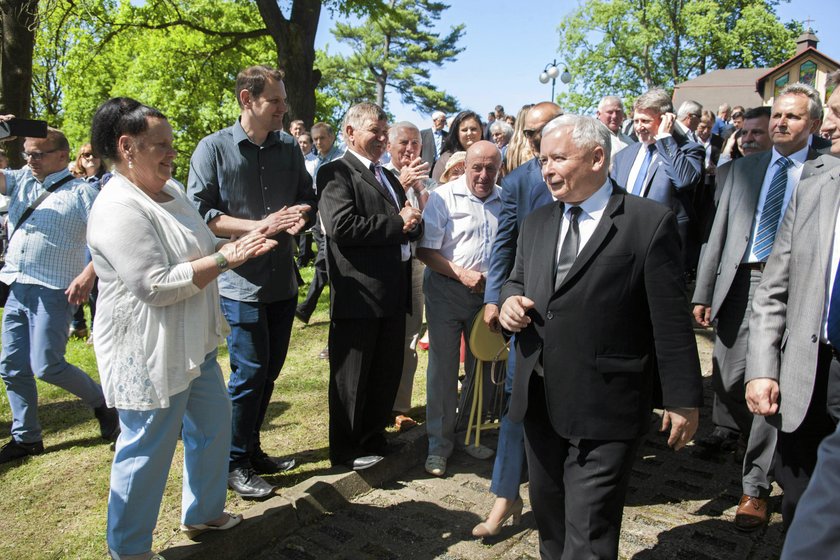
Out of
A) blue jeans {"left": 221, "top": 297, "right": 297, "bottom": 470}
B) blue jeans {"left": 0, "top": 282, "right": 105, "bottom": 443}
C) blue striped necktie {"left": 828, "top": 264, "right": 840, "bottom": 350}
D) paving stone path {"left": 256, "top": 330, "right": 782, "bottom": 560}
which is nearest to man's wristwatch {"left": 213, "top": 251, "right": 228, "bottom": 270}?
blue jeans {"left": 221, "top": 297, "right": 297, "bottom": 470}

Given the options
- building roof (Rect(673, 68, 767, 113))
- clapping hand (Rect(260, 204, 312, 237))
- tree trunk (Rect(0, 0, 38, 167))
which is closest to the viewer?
clapping hand (Rect(260, 204, 312, 237))

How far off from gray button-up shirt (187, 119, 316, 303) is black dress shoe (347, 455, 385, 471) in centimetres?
113

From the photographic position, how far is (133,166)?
2.83 metres

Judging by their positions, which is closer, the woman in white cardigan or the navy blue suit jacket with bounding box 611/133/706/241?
the woman in white cardigan

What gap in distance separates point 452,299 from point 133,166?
2313 mm

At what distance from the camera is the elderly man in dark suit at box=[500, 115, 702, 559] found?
255cm

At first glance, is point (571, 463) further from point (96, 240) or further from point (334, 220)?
point (96, 240)

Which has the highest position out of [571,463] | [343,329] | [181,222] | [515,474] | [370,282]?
[181,222]

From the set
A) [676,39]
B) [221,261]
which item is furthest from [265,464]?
[676,39]

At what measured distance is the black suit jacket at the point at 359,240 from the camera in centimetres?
386

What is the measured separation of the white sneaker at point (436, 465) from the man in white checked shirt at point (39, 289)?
2.28 metres

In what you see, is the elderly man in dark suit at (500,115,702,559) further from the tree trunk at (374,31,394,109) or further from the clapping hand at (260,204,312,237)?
the tree trunk at (374,31,394,109)

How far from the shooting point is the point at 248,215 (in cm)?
383

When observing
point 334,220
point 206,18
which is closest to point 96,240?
point 334,220
